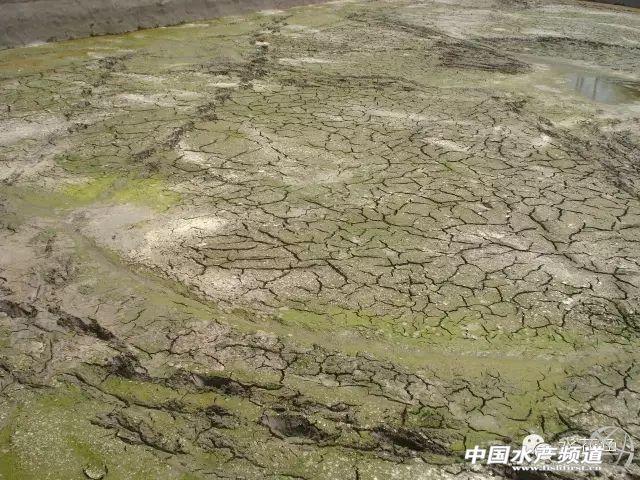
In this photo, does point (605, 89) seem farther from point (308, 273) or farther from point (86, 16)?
point (86, 16)

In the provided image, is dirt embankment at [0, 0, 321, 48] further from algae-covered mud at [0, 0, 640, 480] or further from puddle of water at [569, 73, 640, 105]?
puddle of water at [569, 73, 640, 105]

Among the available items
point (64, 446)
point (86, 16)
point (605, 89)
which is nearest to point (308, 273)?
point (64, 446)

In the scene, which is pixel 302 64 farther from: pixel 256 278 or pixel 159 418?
pixel 159 418

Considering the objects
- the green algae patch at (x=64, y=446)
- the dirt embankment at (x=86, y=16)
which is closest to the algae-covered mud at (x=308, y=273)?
the green algae patch at (x=64, y=446)

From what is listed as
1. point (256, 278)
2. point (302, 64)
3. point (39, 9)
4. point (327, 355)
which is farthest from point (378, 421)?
point (39, 9)

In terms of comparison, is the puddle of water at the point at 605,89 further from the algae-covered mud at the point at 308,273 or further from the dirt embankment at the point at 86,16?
the dirt embankment at the point at 86,16

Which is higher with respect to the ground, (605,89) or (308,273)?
(605,89)
